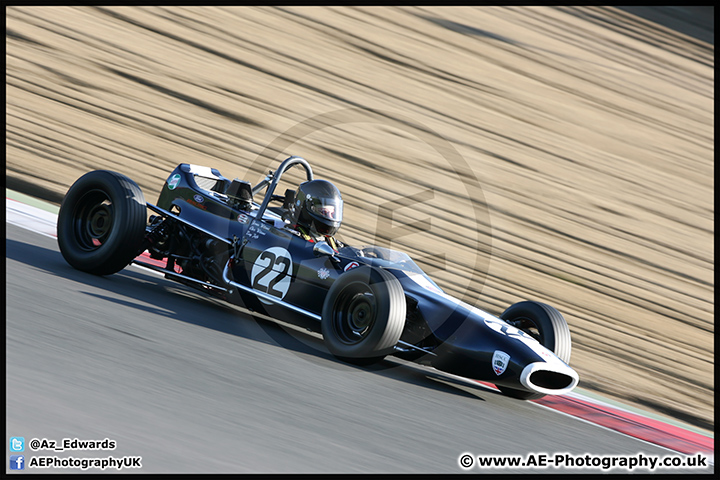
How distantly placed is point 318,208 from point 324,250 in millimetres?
433

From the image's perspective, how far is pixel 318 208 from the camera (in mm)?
6492

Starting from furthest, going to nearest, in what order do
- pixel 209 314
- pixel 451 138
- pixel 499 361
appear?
pixel 451 138, pixel 209 314, pixel 499 361

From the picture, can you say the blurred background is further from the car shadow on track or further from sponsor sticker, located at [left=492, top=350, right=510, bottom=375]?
sponsor sticker, located at [left=492, top=350, right=510, bottom=375]

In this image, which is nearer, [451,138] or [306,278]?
[306,278]

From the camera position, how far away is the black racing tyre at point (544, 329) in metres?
6.08

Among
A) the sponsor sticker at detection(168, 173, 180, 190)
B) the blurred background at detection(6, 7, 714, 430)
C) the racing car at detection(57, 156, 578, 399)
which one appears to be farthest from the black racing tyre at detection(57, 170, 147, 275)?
the blurred background at detection(6, 7, 714, 430)

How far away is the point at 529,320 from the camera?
6.46m

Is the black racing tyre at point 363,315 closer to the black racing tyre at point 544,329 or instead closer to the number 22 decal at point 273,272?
the number 22 decal at point 273,272

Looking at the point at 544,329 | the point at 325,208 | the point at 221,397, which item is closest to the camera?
the point at 221,397

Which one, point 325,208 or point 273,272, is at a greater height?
point 325,208
